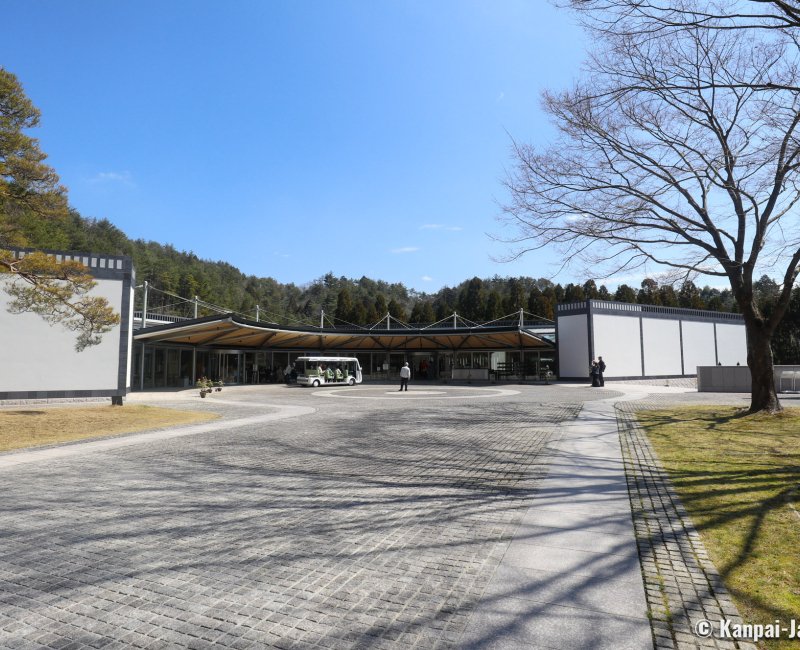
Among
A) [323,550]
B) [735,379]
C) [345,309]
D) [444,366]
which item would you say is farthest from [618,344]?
[345,309]

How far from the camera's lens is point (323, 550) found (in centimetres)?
481

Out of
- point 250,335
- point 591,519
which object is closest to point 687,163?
point 591,519

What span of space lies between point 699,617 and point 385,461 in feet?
20.0

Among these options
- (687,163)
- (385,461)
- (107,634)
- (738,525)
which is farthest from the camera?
(687,163)

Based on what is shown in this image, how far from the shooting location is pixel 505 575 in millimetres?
4211

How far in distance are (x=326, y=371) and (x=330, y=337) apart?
446cm

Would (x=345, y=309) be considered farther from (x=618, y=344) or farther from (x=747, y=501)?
(x=747, y=501)

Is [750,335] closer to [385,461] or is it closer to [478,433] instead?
[478,433]

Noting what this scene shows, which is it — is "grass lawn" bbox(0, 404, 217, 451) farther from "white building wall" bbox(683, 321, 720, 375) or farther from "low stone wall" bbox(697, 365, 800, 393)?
"white building wall" bbox(683, 321, 720, 375)

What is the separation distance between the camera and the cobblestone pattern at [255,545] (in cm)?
342

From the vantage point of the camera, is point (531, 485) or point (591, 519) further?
point (531, 485)

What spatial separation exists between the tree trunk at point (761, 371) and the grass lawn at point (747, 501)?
141 cm

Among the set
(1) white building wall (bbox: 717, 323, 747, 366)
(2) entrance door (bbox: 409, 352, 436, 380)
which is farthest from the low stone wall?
(2) entrance door (bbox: 409, 352, 436, 380)

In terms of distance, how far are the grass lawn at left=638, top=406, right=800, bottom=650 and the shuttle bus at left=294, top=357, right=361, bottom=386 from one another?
26.1 meters
